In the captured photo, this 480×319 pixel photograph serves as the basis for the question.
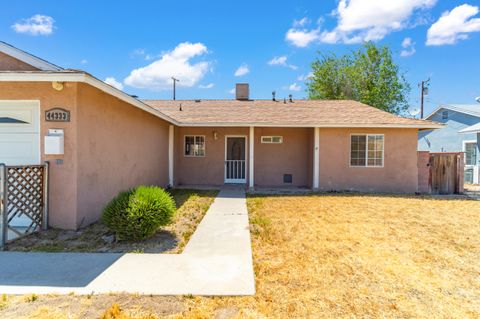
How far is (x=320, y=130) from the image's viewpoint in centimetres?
1041

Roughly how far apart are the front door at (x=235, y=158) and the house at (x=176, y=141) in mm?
46

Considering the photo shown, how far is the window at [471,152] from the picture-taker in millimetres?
14519

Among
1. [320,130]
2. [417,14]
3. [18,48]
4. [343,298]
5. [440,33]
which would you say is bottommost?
[343,298]

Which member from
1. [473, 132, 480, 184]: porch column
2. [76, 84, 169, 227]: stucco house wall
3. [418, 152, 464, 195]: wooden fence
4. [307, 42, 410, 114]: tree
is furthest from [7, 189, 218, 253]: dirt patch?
[307, 42, 410, 114]: tree

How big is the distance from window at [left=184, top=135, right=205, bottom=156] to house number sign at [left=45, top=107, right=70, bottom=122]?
7.08 meters

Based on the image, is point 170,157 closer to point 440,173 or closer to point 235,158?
point 235,158

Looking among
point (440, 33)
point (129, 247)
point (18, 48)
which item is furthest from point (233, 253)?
point (440, 33)

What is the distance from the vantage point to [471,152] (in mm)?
14961

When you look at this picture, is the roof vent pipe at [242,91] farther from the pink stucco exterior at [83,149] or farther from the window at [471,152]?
the window at [471,152]

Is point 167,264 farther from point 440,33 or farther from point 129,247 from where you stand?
point 440,33

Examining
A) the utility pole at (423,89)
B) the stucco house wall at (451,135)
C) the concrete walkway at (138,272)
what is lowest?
the concrete walkway at (138,272)

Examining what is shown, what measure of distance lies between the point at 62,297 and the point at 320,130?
376 inches

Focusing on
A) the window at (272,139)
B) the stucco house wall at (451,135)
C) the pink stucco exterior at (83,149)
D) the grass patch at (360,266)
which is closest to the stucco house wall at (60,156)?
the pink stucco exterior at (83,149)

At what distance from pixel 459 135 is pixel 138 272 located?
20.4 meters
